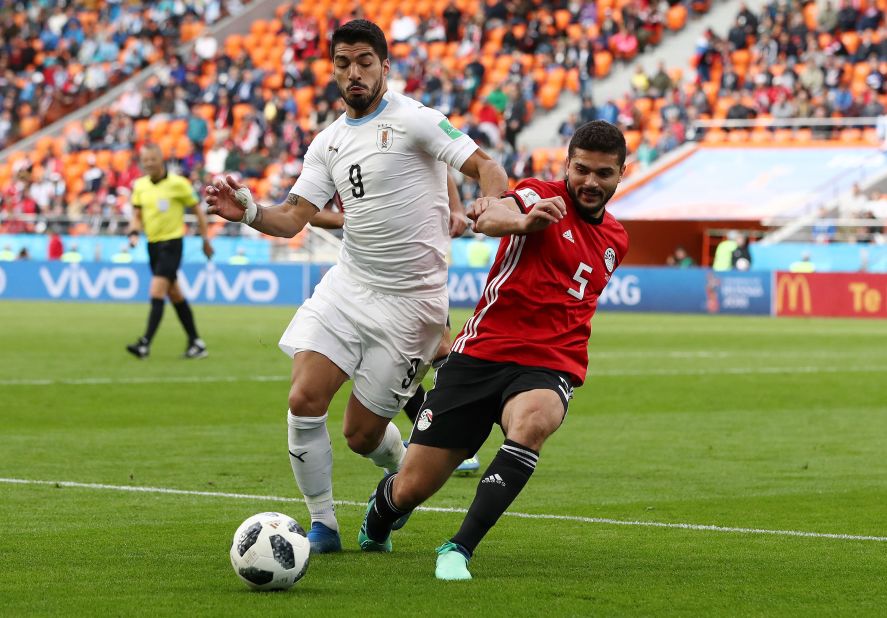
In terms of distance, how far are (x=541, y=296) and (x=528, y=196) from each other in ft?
1.33

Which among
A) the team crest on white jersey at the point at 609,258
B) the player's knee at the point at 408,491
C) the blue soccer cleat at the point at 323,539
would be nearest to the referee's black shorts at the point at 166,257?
the blue soccer cleat at the point at 323,539

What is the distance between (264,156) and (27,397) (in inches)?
1022

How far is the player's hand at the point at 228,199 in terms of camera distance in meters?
6.84

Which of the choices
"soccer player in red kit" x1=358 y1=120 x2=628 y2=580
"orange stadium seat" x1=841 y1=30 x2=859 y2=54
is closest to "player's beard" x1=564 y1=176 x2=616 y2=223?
"soccer player in red kit" x1=358 y1=120 x2=628 y2=580

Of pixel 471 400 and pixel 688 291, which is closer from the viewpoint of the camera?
pixel 471 400

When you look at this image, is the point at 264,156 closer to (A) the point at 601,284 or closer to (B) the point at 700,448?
(B) the point at 700,448

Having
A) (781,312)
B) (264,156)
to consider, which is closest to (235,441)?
(781,312)

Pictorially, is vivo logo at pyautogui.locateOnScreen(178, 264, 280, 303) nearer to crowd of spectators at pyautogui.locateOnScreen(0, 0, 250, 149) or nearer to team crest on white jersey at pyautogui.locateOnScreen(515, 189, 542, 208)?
crowd of spectators at pyautogui.locateOnScreen(0, 0, 250, 149)

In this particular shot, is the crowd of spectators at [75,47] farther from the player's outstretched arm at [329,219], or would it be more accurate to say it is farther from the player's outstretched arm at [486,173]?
the player's outstretched arm at [486,173]

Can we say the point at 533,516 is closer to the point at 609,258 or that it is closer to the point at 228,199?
the point at 609,258

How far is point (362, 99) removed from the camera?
23.5 ft

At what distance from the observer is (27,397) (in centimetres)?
1401

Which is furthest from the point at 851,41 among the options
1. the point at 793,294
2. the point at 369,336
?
the point at 369,336

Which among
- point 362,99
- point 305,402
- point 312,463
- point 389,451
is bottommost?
point 389,451
